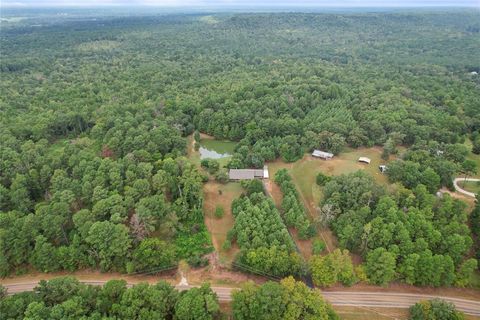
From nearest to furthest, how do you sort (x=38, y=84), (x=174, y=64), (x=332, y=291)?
(x=332, y=291)
(x=38, y=84)
(x=174, y=64)

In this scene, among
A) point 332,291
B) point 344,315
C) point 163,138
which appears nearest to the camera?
point 344,315

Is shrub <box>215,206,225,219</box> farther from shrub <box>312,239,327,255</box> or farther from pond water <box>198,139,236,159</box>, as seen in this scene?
pond water <box>198,139,236,159</box>

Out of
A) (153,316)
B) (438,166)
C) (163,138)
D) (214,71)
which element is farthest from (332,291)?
(214,71)

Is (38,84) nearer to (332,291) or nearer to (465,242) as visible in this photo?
(332,291)

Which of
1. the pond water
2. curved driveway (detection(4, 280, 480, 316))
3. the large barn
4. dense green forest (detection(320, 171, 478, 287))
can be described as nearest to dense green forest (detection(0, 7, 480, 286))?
dense green forest (detection(320, 171, 478, 287))

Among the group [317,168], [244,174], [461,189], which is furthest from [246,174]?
[461,189]

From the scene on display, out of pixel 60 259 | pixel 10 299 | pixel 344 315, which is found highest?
pixel 10 299

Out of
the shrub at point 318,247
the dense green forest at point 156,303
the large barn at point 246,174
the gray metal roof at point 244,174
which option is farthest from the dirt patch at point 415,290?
the gray metal roof at point 244,174
